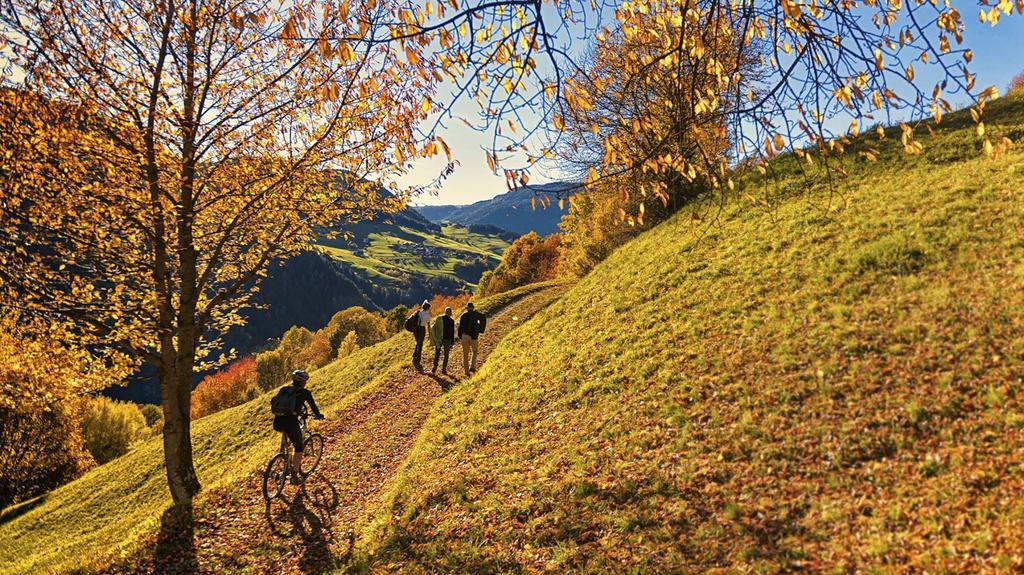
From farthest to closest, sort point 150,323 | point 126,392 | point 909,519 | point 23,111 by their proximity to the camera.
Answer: point 126,392, point 150,323, point 23,111, point 909,519

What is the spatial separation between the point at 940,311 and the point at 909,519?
5.43 meters

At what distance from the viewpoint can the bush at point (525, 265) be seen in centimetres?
6544

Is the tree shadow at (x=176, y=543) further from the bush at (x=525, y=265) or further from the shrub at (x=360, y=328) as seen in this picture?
the shrub at (x=360, y=328)

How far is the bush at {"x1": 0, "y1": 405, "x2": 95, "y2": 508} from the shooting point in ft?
104

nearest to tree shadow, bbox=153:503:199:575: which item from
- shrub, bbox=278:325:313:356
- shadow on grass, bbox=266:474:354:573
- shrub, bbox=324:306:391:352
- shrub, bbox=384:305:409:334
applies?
shadow on grass, bbox=266:474:354:573

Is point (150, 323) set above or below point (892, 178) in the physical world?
above

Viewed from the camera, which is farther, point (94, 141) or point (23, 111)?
point (94, 141)

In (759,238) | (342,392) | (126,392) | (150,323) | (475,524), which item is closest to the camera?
(475,524)

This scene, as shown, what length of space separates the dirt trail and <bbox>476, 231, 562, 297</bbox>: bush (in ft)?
154

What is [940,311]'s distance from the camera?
9.38 m

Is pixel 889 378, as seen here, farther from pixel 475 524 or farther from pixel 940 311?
pixel 475 524

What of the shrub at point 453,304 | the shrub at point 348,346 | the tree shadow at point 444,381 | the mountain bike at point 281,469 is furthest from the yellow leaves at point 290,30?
the shrub at point 348,346

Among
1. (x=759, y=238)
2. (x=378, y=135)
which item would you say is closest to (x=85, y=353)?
(x=378, y=135)

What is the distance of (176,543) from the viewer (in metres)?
10.1
